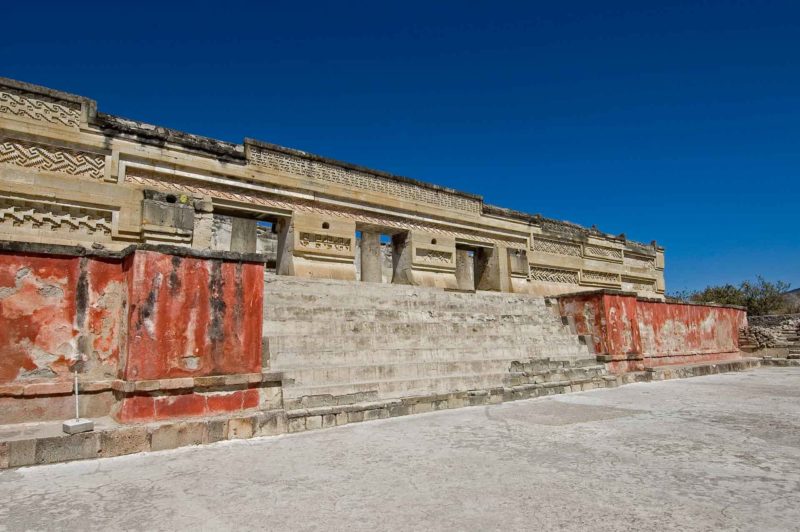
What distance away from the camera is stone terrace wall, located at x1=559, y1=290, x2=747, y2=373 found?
8234 mm

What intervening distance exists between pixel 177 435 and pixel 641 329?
27.3 ft

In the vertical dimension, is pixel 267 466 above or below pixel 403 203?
below

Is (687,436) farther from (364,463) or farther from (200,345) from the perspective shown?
(200,345)

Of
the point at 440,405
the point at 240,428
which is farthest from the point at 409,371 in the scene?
the point at 240,428

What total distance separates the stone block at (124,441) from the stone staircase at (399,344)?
1.25 meters

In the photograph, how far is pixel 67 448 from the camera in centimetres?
327

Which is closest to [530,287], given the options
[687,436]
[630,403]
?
[630,403]

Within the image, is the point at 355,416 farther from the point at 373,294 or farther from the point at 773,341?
the point at 773,341

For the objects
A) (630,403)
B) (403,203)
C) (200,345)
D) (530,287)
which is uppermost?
(403,203)

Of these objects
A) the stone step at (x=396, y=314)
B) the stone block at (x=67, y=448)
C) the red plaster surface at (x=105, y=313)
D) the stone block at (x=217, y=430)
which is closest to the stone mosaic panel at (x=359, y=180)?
the stone step at (x=396, y=314)

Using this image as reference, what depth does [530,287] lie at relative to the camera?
13.4 meters

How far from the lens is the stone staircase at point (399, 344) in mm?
5117

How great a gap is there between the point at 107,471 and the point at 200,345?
1.25 meters

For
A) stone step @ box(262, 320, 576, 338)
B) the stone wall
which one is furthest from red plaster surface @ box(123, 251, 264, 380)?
the stone wall
